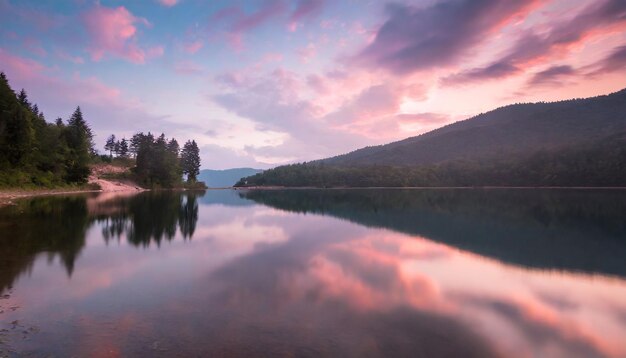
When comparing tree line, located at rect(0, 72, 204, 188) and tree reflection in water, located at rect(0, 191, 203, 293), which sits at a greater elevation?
tree line, located at rect(0, 72, 204, 188)

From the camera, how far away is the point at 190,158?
13888 centimetres

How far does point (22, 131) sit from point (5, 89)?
33.3ft

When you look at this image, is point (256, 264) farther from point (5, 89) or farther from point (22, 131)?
point (5, 89)

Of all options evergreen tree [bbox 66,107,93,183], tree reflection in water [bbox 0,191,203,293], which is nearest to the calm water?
tree reflection in water [bbox 0,191,203,293]

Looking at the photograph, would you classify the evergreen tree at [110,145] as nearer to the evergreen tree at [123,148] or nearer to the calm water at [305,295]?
the evergreen tree at [123,148]

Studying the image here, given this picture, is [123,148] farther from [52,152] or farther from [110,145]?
[52,152]

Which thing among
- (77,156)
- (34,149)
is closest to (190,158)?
(77,156)

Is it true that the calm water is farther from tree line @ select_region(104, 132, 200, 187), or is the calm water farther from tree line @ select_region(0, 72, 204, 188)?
tree line @ select_region(104, 132, 200, 187)

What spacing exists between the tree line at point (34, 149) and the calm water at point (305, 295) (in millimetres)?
49723

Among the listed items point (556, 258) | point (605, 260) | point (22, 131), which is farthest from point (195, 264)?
point (22, 131)

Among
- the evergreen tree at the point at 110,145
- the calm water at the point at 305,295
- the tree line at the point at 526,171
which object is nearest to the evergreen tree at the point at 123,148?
the evergreen tree at the point at 110,145

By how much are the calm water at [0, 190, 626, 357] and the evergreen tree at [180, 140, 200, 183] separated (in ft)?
376

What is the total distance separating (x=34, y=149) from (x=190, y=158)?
7078cm

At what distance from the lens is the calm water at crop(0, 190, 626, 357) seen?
8922mm
